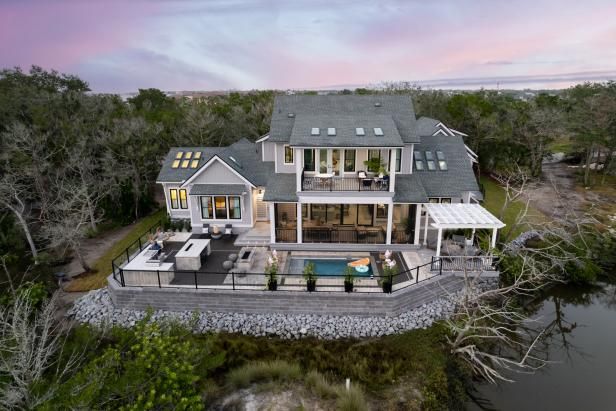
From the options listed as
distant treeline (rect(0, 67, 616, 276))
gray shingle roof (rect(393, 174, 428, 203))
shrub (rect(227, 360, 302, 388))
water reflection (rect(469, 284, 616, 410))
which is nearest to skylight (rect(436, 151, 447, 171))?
gray shingle roof (rect(393, 174, 428, 203))

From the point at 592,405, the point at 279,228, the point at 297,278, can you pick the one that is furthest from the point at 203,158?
the point at 592,405

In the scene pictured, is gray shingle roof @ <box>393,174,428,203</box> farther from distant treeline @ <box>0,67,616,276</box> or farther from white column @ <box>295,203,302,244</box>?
distant treeline @ <box>0,67,616,276</box>

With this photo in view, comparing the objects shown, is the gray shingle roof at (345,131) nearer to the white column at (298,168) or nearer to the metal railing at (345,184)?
the white column at (298,168)

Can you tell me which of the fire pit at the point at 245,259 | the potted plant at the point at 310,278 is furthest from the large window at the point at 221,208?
the potted plant at the point at 310,278

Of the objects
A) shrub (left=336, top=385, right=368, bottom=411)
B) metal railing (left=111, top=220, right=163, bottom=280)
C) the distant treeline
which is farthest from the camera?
the distant treeline

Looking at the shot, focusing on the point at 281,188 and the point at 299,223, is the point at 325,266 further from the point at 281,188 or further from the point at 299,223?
the point at 281,188
